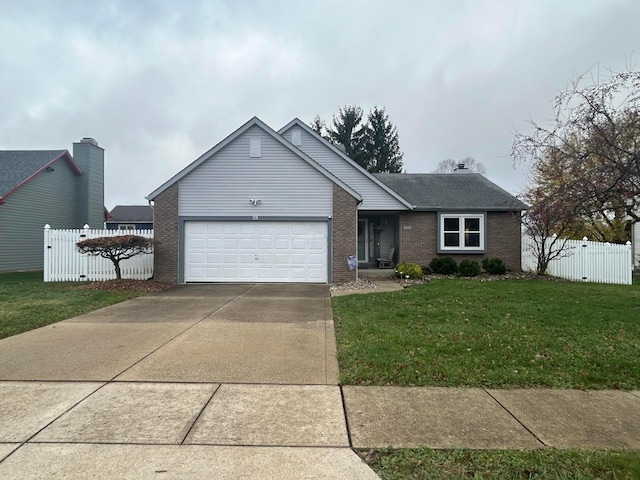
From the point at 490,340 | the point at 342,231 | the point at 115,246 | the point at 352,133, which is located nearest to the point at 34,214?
the point at 115,246

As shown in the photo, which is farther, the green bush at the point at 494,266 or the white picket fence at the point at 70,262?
the green bush at the point at 494,266

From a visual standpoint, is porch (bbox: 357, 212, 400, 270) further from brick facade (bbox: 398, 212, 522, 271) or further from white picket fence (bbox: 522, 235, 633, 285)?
white picket fence (bbox: 522, 235, 633, 285)

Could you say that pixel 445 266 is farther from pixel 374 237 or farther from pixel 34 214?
pixel 34 214

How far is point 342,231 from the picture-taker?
14.6m

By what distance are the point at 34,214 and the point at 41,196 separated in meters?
1.12

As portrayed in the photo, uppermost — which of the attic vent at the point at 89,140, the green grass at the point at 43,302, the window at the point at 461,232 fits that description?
the attic vent at the point at 89,140

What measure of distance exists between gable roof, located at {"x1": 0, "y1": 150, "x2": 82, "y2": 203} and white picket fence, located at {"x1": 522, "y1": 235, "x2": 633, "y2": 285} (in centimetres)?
2425

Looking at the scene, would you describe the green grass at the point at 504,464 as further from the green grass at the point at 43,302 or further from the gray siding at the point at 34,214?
the gray siding at the point at 34,214

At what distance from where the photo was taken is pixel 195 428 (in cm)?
371

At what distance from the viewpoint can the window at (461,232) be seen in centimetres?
1780

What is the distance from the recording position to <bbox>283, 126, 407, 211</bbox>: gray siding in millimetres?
17547

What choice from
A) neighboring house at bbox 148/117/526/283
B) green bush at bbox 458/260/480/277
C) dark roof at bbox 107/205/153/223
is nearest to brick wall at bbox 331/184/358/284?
neighboring house at bbox 148/117/526/283

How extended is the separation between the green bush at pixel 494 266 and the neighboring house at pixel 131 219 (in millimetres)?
35268

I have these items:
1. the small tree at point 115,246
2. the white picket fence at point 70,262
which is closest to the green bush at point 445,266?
the small tree at point 115,246
